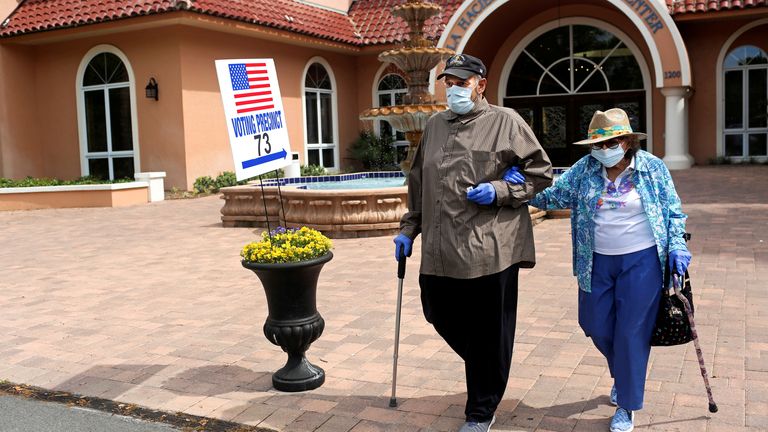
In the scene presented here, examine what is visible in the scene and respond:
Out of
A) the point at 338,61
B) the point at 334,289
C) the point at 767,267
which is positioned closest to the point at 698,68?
the point at 338,61

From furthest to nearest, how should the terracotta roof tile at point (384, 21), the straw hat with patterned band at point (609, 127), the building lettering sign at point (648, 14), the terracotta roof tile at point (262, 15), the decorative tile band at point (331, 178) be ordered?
the terracotta roof tile at point (384, 21) → the building lettering sign at point (648, 14) → the terracotta roof tile at point (262, 15) → the decorative tile band at point (331, 178) → the straw hat with patterned band at point (609, 127)

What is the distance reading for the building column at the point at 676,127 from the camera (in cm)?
1823

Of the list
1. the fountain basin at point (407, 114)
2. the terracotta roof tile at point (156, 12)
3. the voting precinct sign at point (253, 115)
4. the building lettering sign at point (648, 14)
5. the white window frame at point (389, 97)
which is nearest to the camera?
the voting precinct sign at point (253, 115)

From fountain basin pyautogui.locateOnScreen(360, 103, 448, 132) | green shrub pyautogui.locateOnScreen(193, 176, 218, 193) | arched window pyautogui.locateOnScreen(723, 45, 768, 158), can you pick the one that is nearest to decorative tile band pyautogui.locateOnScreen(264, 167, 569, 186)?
fountain basin pyautogui.locateOnScreen(360, 103, 448, 132)

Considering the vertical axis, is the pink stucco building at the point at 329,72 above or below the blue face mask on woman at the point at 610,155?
above

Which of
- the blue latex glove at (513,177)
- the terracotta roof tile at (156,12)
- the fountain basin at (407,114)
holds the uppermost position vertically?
the terracotta roof tile at (156,12)

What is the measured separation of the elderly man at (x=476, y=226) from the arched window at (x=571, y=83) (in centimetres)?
1790

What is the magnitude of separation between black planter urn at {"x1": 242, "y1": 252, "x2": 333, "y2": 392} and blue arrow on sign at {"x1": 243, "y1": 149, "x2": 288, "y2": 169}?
0.62 metres

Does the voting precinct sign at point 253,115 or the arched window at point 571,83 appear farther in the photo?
the arched window at point 571,83

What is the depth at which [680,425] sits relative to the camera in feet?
12.9

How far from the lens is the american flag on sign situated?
189 inches

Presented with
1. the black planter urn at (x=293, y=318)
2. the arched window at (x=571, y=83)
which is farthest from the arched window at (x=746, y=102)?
the black planter urn at (x=293, y=318)

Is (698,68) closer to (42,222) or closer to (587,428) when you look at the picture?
(42,222)

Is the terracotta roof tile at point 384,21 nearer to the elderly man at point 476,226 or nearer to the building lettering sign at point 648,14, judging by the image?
the building lettering sign at point 648,14
